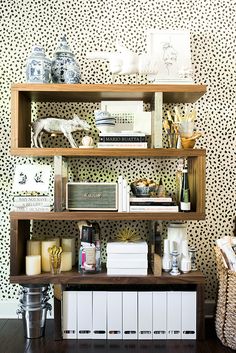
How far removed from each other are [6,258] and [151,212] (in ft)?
3.74

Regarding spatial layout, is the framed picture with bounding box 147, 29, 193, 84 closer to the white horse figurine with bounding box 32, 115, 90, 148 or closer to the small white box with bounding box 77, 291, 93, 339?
the white horse figurine with bounding box 32, 115, 90, 148

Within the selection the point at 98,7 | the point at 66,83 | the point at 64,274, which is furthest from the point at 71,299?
the point at 98,7

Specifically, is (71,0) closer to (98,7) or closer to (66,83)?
(98,7)

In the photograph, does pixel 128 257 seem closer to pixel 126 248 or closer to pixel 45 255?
pixel 126 248

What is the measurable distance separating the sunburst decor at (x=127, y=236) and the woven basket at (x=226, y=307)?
0.55 m

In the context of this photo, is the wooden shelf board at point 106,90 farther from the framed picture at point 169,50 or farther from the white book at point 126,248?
the white book at point 126,248

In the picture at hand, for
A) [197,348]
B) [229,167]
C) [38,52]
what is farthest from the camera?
[229,167]

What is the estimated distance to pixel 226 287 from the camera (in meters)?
2.29

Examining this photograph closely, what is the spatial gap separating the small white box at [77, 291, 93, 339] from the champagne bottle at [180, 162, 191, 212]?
78cm

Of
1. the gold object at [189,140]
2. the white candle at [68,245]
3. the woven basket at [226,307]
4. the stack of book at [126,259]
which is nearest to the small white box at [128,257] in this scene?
the stack of book at [126,259]

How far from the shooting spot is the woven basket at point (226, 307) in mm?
2250

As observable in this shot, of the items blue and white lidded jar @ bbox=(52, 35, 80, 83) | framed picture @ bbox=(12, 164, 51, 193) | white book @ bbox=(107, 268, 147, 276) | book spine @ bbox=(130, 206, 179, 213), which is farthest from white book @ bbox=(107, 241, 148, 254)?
blue and white lidded jar @ bbox=(52, 35, 80, 83)

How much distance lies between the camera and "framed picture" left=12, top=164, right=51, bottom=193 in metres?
2.42

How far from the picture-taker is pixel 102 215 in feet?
7.66
